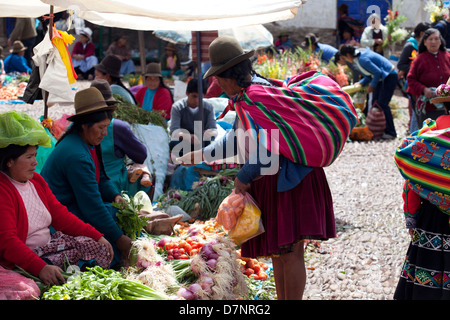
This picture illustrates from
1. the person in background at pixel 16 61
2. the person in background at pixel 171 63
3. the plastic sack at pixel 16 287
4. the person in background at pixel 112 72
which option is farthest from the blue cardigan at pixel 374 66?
the person in background at pixel 16 61

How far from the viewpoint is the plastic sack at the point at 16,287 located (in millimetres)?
2494

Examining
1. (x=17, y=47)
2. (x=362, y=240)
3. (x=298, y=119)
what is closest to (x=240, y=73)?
(x=298, y=119)

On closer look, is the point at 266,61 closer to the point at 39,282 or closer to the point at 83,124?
the point at 83,124

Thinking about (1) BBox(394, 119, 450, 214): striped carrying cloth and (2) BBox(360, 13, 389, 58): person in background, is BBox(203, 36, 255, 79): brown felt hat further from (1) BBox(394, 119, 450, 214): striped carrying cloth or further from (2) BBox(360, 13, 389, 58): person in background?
(2) BBox(360, 13, 389, 58): person in background

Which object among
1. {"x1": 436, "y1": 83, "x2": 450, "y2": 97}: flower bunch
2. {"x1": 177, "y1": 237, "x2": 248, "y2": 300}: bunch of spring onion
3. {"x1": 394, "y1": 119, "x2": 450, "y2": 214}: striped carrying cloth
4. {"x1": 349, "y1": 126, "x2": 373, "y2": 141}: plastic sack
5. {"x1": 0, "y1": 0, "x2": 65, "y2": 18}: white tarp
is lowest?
{"x1": 349, "y1": 126, "x2": 373, "y2": 141}: plastic sack

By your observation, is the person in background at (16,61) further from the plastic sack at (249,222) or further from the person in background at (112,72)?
the plastic sack at (249,222)

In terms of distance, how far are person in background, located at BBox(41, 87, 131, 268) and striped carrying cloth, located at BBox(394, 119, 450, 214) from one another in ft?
5.97

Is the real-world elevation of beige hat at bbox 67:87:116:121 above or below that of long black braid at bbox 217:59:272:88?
below

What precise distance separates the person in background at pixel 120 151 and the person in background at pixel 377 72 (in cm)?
539

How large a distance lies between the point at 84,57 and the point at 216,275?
42.0 ft

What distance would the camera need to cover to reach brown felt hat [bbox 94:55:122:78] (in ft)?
19.7

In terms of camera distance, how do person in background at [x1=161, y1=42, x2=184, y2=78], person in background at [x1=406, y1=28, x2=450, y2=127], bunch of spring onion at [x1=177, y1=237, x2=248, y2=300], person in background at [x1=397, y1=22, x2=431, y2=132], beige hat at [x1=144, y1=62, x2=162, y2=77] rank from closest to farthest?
bunch of spring onion at [x1=177, y1=237, x2=248, y2=300]
person in background at [x1=406, y1=28, x2=450, y2=127]
beige hat at [x1=144, y1=62, x2=162, y2=77]
person in background at [x1=397, y1=22, x2=431, y2=132]
person in background at [x1=161, y1=42, x2=184, y2=78]

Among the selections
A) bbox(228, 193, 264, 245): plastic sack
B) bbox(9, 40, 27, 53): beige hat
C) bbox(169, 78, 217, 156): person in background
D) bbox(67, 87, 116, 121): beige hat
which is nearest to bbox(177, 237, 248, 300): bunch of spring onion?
bbox(228, 193, 264, 245): plastic sack

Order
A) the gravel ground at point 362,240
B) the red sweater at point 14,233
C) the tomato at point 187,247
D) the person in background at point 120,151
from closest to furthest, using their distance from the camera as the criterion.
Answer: the red sweater at point 14,233 < the tomato at point 187,247 < the gravel ground at point 362,240 < the person in background at point 120,151
